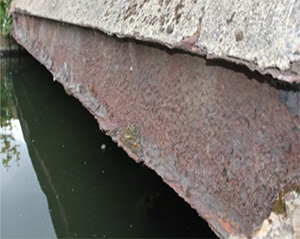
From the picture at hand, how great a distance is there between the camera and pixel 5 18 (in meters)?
7.86

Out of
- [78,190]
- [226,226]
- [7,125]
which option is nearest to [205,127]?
[226,226]

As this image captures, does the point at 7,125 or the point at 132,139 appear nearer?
the point at 132,139

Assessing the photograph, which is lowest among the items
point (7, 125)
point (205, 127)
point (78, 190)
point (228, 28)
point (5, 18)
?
point (7, 125)

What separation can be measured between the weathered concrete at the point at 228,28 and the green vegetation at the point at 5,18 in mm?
6465

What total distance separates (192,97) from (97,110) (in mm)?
914

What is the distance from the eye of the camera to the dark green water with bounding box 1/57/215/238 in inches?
112

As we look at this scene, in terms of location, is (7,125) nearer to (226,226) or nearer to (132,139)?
(132,139)

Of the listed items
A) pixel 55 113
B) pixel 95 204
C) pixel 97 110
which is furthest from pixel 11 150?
pixel 97 110

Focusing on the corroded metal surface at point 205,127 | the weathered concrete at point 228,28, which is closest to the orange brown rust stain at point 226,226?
the corroded metal surface at point 205,127

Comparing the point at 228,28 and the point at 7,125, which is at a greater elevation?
the point at 228,28

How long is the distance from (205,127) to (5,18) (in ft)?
24.3

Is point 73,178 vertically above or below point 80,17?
below

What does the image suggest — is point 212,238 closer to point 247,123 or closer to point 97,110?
point 97,110

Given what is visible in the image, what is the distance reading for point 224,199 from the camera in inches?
49.0
